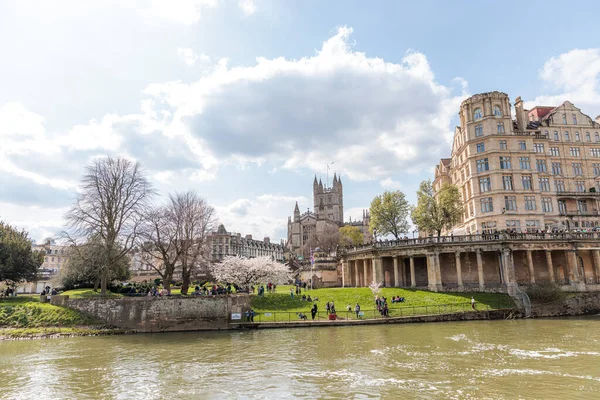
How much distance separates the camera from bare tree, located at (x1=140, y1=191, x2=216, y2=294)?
42.5 metres

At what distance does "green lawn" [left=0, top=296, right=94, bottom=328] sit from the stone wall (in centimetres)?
88

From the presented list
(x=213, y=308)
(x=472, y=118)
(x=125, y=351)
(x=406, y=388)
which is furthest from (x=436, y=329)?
(x=472, y=118)

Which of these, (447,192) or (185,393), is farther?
(447,192)

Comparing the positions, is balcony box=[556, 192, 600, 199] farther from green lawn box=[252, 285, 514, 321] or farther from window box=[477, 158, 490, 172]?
green lawn box=[252, 285, 514, 321]

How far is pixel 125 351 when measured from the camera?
82.7 ft

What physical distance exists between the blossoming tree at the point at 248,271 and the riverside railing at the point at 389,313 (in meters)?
11.9

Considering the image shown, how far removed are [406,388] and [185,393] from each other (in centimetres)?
870

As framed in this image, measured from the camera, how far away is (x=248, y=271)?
48719mm

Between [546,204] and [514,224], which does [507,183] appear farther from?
[546,204]

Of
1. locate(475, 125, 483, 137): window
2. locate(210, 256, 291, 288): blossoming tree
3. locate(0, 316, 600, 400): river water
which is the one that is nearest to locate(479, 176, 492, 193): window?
locate(475, 125, 483, 137): window

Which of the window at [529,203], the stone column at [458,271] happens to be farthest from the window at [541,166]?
the stone column at [458,271]

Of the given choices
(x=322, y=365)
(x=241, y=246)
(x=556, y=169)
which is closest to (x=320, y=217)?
(x=241, y=246)

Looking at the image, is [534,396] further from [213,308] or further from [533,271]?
[533,271]

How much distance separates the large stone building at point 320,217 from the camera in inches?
5625
